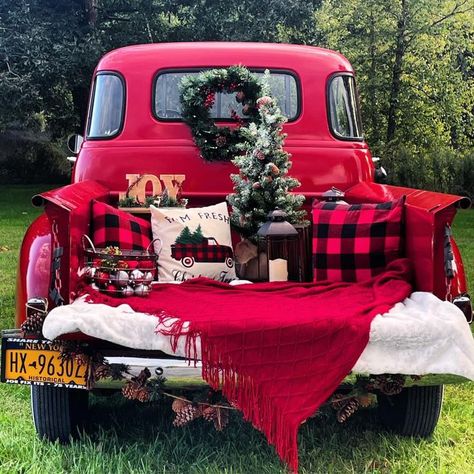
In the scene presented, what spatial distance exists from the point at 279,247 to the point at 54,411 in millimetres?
1437

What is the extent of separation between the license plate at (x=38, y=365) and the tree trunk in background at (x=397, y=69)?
58.2 feet

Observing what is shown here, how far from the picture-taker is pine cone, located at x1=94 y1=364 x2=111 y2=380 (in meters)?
3.00

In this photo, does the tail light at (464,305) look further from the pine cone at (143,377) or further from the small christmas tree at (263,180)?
the pine cone at (143,377)

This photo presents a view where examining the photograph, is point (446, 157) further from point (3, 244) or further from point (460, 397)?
point (460, 397)

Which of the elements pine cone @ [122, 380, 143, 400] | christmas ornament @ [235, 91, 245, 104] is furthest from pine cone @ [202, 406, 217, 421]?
christmas ornament @ [235, 91, 245, 104]

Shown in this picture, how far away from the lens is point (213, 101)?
4.98 metres

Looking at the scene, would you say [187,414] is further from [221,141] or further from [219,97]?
[219,97]

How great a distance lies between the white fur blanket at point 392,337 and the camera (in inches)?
112

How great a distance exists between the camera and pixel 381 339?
9.28 feet

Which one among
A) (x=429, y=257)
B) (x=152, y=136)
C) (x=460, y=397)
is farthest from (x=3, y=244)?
(x=429, y=257)

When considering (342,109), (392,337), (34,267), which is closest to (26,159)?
(342,109)

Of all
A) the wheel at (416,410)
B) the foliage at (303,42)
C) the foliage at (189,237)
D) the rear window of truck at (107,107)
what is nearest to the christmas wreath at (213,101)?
the rear window of truck at (107,107)

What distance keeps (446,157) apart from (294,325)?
1595 cm

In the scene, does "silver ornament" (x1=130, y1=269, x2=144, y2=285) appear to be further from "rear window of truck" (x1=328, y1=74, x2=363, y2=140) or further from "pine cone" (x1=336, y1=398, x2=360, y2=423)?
"rear window of truck" (x1=328, y1=74, x2=363, y2=140)
